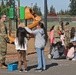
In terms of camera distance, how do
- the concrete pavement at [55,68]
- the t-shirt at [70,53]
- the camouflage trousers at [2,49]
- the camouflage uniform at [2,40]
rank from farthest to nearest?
the t-shirt at [70,53] < the camouflage trousers at [2,49] < the camouflage uniform at [2,40] < the concrete pavement at [55,68]

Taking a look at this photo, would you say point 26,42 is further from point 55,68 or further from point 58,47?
point 58,47

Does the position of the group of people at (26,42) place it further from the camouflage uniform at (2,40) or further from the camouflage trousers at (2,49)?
the camouflage trousers at (2,49)

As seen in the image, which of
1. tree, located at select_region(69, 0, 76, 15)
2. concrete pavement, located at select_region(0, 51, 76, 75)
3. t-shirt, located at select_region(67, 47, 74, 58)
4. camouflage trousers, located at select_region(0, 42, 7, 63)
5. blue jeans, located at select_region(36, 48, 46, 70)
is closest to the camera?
concrete pavement, located at select_region(0, 51, 76, 75)

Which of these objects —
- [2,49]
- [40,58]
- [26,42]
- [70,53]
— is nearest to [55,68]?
[40,58]

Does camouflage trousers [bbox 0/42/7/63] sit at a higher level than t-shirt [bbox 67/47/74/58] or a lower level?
higher

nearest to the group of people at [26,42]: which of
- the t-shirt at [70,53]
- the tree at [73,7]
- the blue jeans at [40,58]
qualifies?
the blue jeans at [40,58]

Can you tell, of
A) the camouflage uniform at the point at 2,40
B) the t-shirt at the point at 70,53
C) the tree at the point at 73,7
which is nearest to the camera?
the camouflage uniform at the point at 2,40

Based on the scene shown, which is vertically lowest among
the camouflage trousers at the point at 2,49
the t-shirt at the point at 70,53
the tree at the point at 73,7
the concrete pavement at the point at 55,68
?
the concrete pavement at the point at 55,68

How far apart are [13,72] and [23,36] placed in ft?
4.16

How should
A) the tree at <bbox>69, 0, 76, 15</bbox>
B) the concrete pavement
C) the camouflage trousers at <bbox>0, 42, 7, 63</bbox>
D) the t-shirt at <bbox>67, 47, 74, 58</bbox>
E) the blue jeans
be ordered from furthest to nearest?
the tree at <bbox>69, 0, 76, 15</bbox>, the t-shirt at <bbox>67, 47, 74, 58</bbox>, the camouflage trousers at <bbox>0, 42, 7, 63</bbox>, the blue jeans, the concrete pavement

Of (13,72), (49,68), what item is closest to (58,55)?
(49,68)

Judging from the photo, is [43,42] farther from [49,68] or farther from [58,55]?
[58,55]

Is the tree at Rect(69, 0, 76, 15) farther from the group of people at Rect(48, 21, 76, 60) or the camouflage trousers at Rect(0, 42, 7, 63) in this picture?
the camouflage trousers at Rect(0, 42, 7, 63)

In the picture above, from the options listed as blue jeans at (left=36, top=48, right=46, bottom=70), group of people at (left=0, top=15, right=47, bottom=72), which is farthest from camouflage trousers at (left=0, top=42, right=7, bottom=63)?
blue jeans at (left=36, top=48, right=46, bottom=70)
